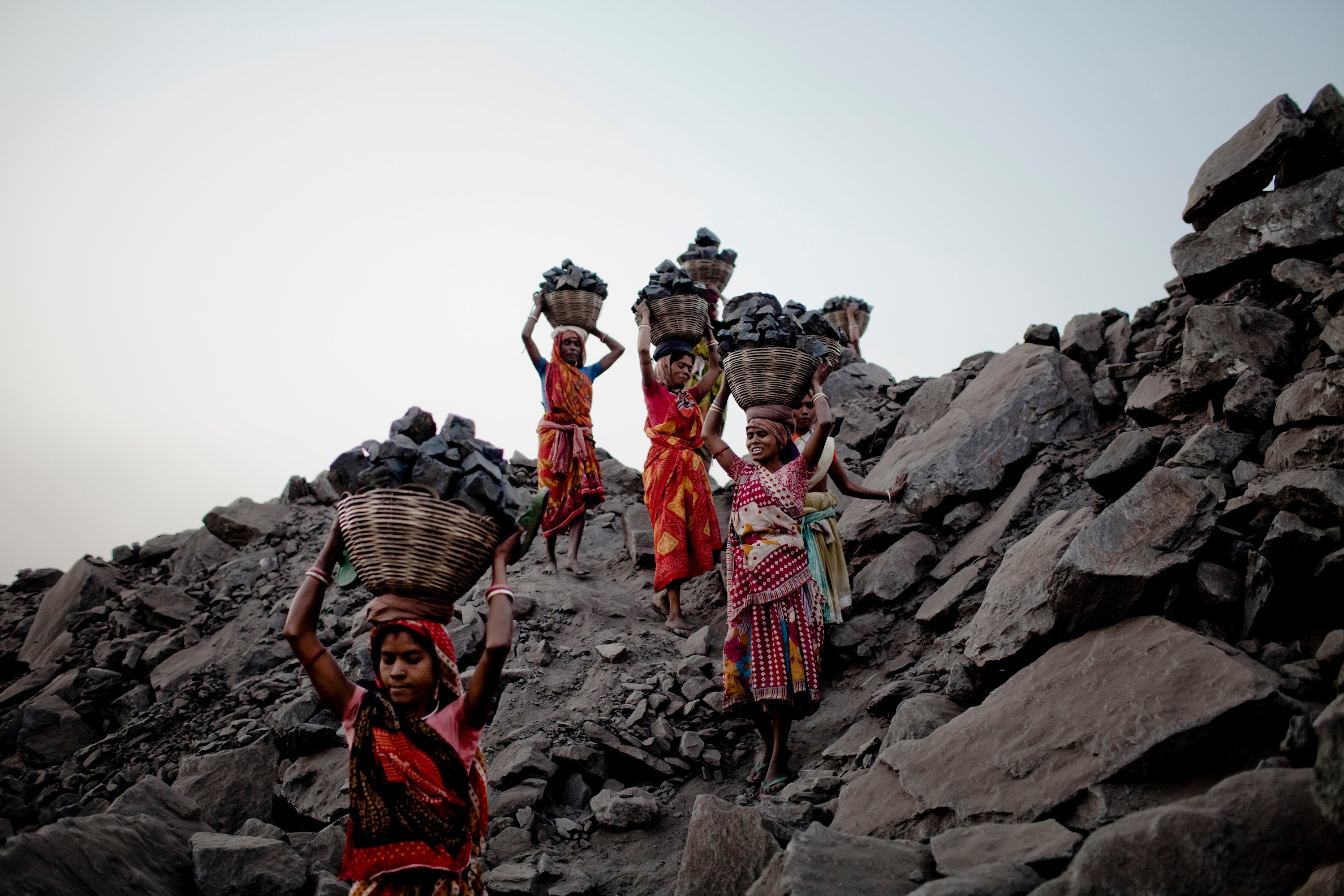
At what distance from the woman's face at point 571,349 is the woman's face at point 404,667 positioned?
5484 mm

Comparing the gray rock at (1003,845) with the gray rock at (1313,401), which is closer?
the gray rock at (1003,845)

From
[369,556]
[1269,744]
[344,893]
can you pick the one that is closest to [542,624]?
[344,893]

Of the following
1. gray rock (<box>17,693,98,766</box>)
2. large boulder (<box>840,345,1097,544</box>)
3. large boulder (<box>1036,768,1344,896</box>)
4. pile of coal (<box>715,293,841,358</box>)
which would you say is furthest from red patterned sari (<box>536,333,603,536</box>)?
large boulder (<box>1036,768,1344,896</box>)

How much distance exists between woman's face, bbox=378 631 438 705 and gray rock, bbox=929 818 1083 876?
2.01 metres

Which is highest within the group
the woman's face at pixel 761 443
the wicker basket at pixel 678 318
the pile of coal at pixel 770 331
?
the wicker basket at pixel 678 318

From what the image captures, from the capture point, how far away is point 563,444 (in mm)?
8359

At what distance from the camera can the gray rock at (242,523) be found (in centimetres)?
1053

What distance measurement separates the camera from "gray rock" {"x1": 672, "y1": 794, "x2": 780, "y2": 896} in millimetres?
3553

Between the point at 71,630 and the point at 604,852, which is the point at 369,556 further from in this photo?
the point at 71,630

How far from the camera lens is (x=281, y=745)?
6.04m

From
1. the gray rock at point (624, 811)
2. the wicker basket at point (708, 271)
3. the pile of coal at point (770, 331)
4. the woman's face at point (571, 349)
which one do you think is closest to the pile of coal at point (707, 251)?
the wicker basket at point (708, 271)

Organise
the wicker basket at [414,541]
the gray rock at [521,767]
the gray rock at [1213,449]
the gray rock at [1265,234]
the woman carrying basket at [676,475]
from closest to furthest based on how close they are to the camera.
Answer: the wicker basket at [414,541] → the gray rock at [1213,449] → the gray rock at [521,767] → the gray rock at [1265,234] → the woman carrying basket at [676,475]

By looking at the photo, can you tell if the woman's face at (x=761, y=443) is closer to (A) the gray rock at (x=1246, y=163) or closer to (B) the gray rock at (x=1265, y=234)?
(B) the gray rock at (x=1265, y=234)

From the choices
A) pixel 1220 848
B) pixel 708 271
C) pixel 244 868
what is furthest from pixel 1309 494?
pixel 708 271
